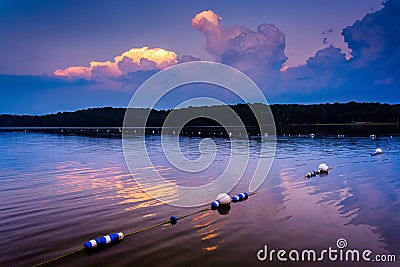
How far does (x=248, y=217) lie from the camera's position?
11.2m

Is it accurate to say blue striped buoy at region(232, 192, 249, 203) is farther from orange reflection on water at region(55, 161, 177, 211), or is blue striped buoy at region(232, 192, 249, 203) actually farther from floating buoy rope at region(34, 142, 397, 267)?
orange reflection on water at region(55, 161, 177, 211)

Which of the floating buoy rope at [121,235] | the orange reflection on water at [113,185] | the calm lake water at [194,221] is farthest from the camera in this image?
the orange reflection on water at [113,185]

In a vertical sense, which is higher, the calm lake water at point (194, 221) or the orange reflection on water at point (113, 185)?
the orange reflection on water at point (113, 185)

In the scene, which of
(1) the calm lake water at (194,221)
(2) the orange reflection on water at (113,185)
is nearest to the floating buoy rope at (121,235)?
(1) the calm lake water at (194,221)

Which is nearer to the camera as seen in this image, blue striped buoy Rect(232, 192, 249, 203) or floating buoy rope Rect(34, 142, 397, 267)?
floating buoy rope Rect(34, 142, 397, 267)

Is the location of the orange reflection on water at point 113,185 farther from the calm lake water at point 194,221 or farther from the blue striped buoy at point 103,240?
the blue striped buoy at point 103,240

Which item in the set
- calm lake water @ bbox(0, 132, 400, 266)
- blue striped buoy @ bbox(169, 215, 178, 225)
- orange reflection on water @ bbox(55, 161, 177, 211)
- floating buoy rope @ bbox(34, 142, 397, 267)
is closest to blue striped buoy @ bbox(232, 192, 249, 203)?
floating buoy rope @ bbox(34, 142, 397, 267)

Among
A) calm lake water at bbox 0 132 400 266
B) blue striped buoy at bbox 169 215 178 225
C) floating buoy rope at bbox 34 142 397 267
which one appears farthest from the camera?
blue striped buoy at bbox 169 215 178 225

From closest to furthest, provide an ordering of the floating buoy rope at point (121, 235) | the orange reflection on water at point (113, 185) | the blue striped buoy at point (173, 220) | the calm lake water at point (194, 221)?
the calm lake water at point (194, 221), the floating buoy rope at point (121, 235), the blue striped buoy at point (173, 220), the orange reflection on water at point (113, 185)

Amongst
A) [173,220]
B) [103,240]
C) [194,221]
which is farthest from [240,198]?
[103,240]

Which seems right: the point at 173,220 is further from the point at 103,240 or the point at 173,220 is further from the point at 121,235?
the point at 103,240

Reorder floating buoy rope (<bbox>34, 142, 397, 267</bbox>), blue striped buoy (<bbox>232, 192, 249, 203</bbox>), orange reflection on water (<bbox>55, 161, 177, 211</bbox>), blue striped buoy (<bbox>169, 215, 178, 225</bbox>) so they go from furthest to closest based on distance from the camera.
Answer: orange reflection on water (<bbox>55, 161, 177, 211</bbox>) → blue striped buoy (<bbox>232, 192, 249, 203</bbox>) → blue striped buoy (<bbox>169, 215, 178, 225</bbox>) → floating buoy rope (<bbox>34, 142, 397, 267</bbox>)

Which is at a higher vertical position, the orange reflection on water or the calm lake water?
the orange reflection on water

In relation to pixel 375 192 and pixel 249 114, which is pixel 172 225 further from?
pixel 249 114
